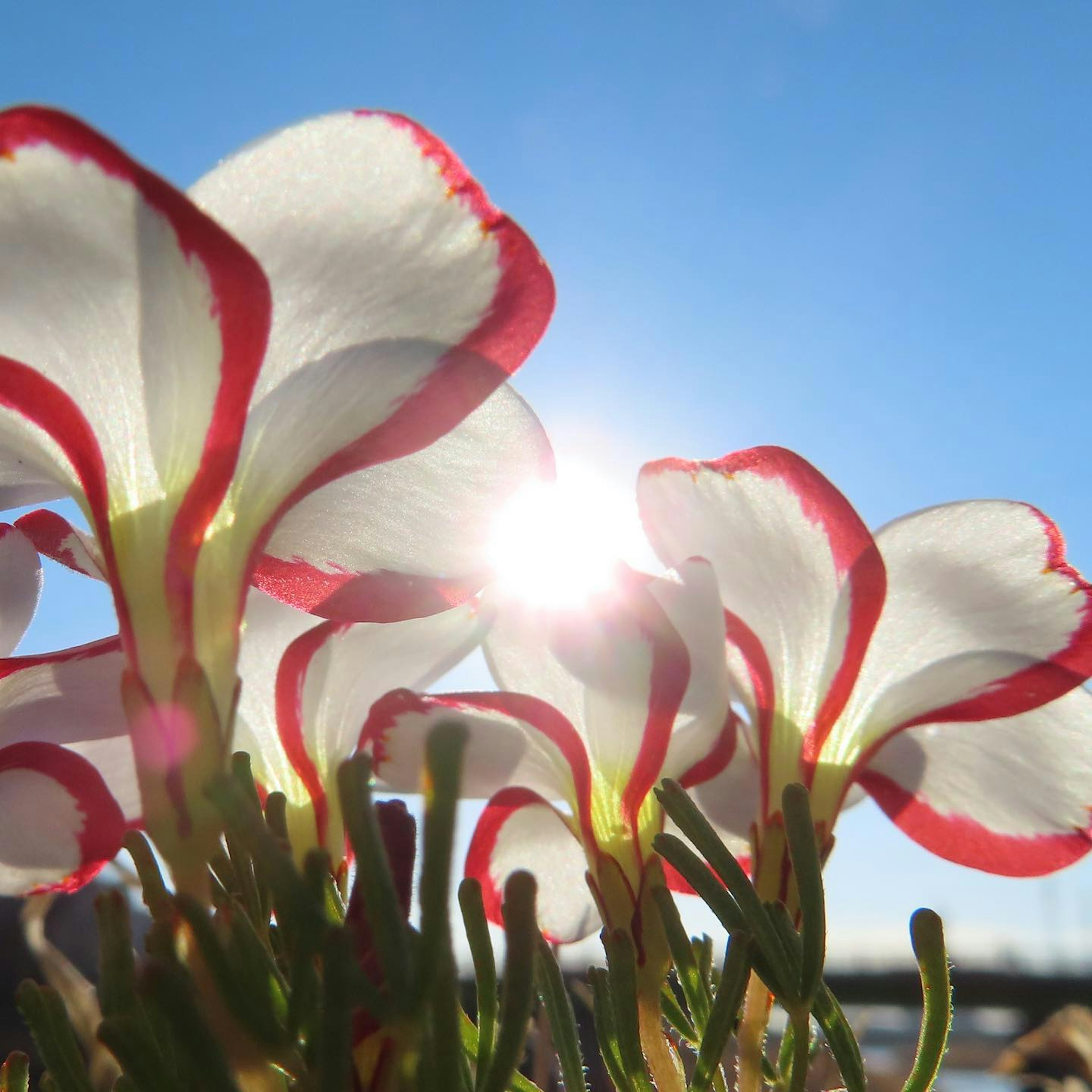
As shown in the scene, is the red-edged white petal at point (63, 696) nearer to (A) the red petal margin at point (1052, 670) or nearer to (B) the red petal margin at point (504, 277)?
(B) the red petal margin at point (504, 277)

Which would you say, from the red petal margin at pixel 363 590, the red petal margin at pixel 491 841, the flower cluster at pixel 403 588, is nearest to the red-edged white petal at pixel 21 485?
the flower cluster at pixel 403 588

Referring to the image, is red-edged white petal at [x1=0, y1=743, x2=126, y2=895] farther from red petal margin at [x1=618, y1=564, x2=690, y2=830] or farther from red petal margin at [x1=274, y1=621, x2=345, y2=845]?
red petal margin at [x1=618, y1=564, x2=690, y2=830]

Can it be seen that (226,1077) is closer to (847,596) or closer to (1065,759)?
(847,596)

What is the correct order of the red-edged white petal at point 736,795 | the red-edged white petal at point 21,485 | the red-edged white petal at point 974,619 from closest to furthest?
the red-edged white petal at point 21,485
the red-edged white petal at point 974,619
the red-edged white petal at point 736,795

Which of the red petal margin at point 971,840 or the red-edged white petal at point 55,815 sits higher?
the red-edged white petal at point 55,815

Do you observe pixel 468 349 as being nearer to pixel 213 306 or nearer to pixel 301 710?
pixel 213 306

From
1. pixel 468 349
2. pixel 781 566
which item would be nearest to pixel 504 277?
pixel 468 349
